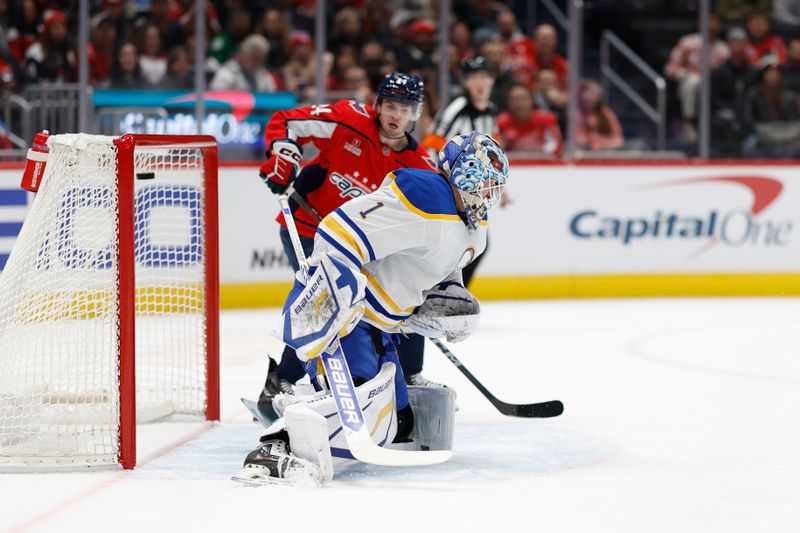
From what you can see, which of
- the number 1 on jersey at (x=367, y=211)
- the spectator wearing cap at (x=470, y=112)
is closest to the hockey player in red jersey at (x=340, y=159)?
the number 1 on jersey at (x=367, y=211)

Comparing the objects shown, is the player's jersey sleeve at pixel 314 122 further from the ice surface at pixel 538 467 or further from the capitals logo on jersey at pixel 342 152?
the ice surface at pixel 538 467

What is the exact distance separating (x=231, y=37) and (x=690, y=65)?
309 centimetres

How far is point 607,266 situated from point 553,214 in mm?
499

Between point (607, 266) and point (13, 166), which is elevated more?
point (13, 166)

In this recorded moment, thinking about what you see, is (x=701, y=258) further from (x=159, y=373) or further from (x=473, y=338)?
(x=159, y=373)

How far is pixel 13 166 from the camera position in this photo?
646 cm

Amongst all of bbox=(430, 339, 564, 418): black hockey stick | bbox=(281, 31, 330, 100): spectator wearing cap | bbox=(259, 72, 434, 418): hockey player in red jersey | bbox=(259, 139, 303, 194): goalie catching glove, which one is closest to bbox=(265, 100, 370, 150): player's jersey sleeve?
bbox=(259, 72, 434, 418): hockey player in red jersey

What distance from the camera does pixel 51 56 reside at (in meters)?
7.22

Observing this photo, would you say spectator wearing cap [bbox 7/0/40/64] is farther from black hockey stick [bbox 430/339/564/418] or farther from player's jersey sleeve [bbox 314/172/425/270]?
player's jersey sleeve [bbox 314/172/425/270]

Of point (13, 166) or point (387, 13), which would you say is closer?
point (13, 166)

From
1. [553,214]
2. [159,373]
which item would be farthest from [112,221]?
[553,214]

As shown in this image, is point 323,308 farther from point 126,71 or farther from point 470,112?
point 126,71

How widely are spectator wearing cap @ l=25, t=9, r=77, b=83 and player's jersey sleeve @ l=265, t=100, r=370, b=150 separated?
11.3 ft

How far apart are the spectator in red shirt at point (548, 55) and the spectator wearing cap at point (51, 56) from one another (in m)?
3.15
